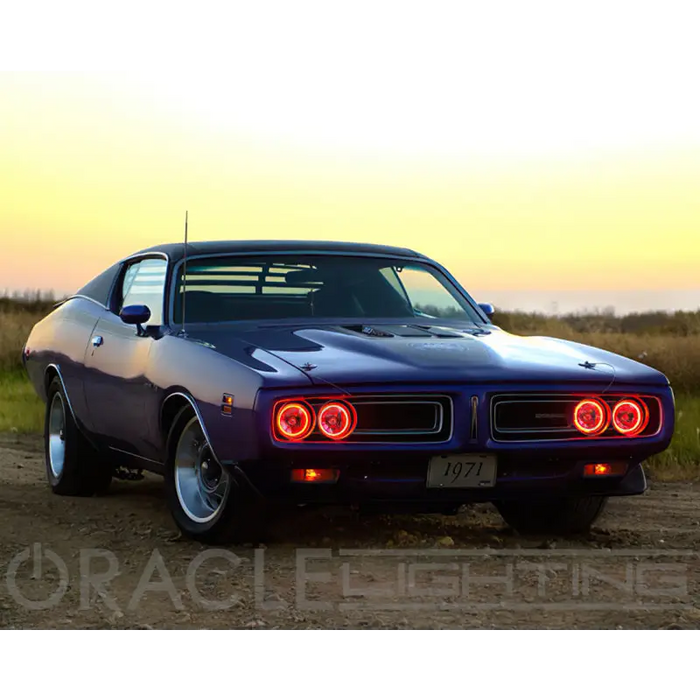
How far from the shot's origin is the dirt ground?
4883mm

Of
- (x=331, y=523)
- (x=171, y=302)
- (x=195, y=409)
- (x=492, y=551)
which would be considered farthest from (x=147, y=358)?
(x=492, y=551)

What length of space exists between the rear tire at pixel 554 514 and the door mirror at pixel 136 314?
214cm

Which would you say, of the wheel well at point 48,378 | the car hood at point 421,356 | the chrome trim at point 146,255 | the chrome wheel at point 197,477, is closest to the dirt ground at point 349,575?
the chrome wheel at point 197,477

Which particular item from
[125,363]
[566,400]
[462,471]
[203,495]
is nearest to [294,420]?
[462,471]

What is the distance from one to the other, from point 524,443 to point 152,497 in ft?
10.5

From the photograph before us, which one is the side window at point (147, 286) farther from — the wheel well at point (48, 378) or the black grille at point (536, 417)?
the black grille at point (536, 417)

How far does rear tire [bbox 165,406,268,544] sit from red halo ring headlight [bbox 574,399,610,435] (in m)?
1.51

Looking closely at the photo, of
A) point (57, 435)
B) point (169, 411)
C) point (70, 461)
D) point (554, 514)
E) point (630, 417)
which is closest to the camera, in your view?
point (630, 417)

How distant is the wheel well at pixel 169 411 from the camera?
6441 millimetres

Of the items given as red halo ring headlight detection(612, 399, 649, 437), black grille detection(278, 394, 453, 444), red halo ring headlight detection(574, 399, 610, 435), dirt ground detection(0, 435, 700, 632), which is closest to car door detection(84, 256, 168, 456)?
dirt ground detection(0, 435, 700, 632)

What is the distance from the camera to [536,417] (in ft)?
19.4

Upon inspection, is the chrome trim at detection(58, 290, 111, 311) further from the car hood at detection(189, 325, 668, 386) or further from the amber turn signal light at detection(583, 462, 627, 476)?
the amber turn signal light at detection(583, 462, 627, 476)

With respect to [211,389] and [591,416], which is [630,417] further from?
[211,389]

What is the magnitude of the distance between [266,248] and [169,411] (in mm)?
1313
